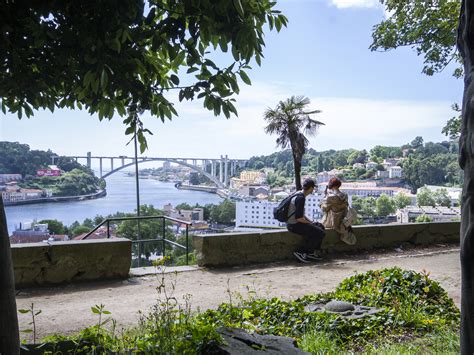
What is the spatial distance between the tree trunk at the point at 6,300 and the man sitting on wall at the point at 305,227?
6.36 metres

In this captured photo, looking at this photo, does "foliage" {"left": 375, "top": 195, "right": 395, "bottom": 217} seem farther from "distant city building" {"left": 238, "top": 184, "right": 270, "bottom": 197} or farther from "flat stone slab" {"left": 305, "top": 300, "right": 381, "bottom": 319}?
"flat stone slab" {"left": 305, "top": 300, "right": 381, "bottom": 319}

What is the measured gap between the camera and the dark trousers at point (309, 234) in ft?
26.2

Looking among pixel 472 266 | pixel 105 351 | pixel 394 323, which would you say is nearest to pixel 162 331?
pixel 105 351

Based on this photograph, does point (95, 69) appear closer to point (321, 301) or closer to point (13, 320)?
point (13, 320)

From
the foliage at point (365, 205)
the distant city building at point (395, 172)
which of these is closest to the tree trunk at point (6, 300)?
the foliage at point (365, 205)

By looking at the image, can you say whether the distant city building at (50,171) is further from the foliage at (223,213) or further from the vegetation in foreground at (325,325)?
the foliage at (223,213)

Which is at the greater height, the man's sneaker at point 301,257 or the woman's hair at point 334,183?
the woman's hair at point 334,183

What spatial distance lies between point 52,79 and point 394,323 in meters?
3.69

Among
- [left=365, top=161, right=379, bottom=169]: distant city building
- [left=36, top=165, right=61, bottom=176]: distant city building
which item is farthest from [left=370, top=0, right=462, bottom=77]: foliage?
[left=36, top=165, right=61, bottom=176]: distant city building

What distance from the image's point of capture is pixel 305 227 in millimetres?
8008

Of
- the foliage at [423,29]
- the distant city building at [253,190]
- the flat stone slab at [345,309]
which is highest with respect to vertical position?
the foliage at [423,29]

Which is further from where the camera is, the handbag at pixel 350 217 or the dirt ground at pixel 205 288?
the handbag at pixel 350 217

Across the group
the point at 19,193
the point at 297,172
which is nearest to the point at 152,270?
the point at 19,193

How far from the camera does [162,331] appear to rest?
2.72 m
